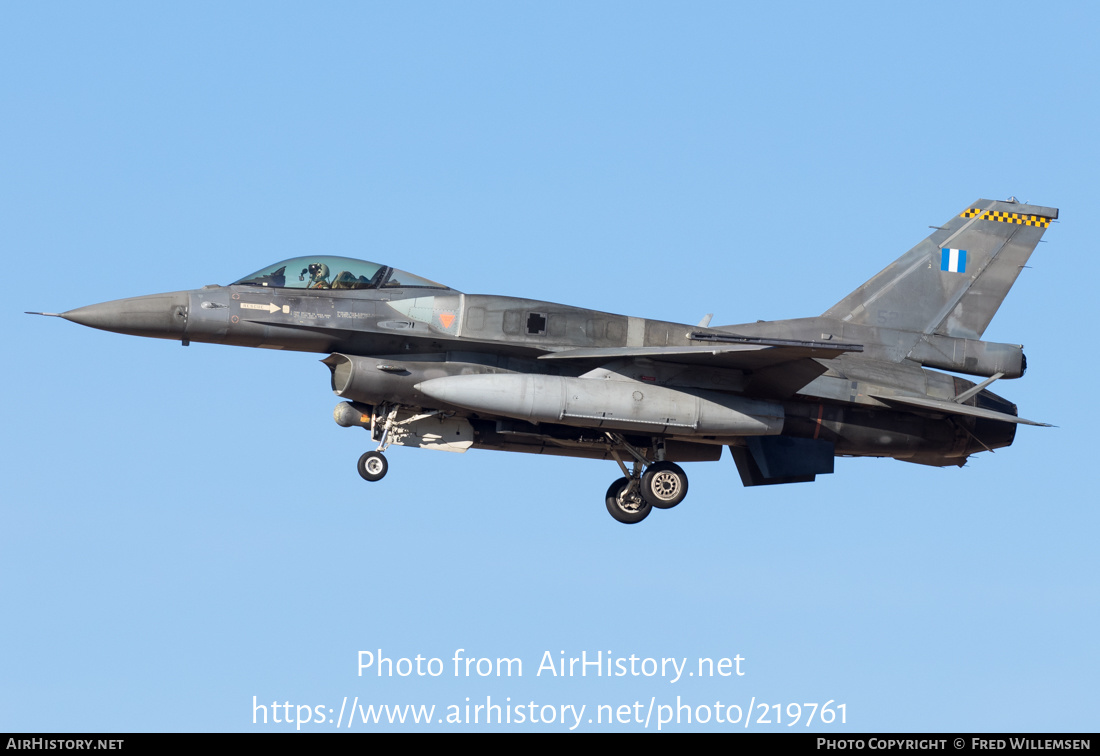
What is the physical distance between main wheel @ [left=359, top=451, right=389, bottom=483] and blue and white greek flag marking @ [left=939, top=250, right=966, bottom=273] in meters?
9.69

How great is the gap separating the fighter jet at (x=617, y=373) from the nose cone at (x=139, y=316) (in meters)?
Answer: 0.02

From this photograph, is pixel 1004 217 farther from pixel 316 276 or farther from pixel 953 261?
pixel 316 276

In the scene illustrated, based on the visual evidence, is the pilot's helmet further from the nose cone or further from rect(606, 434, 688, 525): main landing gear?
rect(606, 434, 688, 525): main landing gear

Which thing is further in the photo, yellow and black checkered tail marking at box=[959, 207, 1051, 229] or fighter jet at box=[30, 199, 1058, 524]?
yellow and black checkered tail marking at box=[959, 207, 1051, 229]

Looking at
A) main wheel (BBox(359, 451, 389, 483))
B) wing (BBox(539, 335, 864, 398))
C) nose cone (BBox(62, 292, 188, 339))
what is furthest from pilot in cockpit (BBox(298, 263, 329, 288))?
wing (BBox(539, 335, 864, 398))

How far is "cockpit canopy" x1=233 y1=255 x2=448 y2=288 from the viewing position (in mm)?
21984

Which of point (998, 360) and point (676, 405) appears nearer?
point (676, 405)

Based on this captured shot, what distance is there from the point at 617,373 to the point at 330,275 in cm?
425

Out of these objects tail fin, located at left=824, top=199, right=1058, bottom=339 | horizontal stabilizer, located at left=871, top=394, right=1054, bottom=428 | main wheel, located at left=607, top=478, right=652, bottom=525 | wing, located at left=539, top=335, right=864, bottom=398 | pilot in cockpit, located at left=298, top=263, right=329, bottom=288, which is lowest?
main wheel, located at left=607, top=478, right=652, bottom=525

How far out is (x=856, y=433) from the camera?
23500 mm

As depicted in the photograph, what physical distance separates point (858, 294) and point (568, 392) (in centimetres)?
615

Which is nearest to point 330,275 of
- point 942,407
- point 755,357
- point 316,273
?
point 316,273
